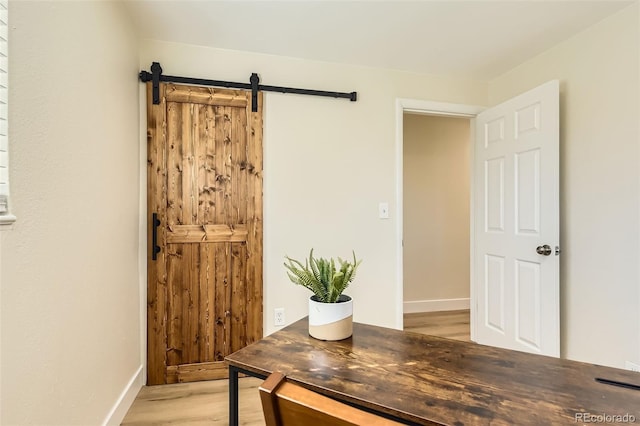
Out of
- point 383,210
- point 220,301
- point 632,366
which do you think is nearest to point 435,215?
point 383,210

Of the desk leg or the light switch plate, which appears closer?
the desk leg

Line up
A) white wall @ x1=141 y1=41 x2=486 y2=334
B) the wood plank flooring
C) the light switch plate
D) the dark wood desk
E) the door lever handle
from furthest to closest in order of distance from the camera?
the wood plank flooring → the light switch plate → white wall @ x1=141 y1=41 x2=486 y2=334 → the door lever handle → the dark wood desk

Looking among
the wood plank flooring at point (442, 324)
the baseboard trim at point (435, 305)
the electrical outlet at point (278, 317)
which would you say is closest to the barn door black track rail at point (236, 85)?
the electrical outlet at point (278, 317)

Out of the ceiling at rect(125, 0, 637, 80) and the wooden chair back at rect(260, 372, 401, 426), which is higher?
the ceiling at rect(125, 0, 637, 80)

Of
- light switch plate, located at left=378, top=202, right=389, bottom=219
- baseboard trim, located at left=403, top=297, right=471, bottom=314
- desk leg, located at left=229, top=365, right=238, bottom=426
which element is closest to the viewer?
desk leg, located at left=229, top=365, right=238, bottom=426

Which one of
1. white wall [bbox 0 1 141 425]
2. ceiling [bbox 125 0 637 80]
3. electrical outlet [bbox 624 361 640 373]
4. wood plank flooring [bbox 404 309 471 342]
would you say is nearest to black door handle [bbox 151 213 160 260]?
white wall [bbox 0 1 141 425]

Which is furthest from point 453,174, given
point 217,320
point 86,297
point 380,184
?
point 86,297

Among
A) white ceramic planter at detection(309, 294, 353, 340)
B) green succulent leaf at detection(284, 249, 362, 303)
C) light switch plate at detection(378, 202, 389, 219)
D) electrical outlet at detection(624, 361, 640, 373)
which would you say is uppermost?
light switch plate at detection(378, 202, 389, 219)

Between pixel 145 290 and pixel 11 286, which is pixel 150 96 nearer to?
pixel 145 290

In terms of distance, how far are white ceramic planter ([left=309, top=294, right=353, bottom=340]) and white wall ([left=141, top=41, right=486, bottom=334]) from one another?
1.36 m

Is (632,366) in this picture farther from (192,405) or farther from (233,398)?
(192,405)

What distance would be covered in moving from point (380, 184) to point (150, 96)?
178cm

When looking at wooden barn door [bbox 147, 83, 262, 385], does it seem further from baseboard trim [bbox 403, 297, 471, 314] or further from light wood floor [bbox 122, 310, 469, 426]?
baseboard trim [bbox 403, 297, 471, 314]

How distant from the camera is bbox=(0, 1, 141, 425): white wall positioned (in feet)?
3.28
